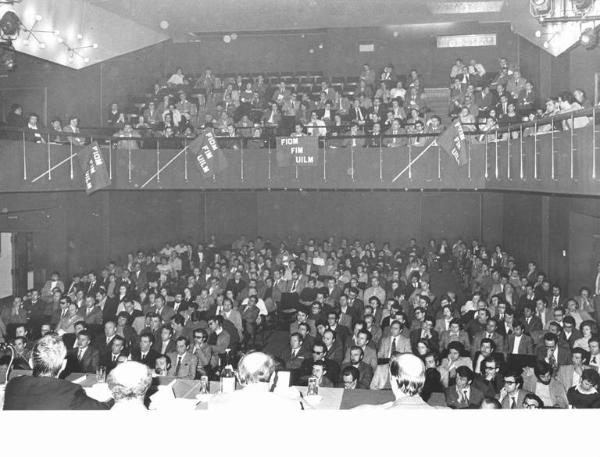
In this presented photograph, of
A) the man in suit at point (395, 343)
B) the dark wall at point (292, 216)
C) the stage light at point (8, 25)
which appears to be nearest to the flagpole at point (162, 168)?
the dark wall at point (292, 216)

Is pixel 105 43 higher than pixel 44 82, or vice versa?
pixel 105 43

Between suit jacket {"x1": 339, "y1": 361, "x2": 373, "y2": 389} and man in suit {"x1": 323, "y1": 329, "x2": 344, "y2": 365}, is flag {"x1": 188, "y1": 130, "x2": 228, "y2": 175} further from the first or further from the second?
suit jacket {"x1": 339, "y1": 361, "x2": 373, "y2": 389}

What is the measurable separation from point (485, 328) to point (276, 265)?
7.99m

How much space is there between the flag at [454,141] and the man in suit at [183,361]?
8.00 metres

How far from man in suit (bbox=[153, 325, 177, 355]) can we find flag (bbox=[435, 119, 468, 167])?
24.8ft

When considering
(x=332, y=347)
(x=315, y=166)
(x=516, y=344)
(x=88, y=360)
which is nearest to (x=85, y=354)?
(x=88, y=360)

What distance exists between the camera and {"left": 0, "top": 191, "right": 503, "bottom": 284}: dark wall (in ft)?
69.7

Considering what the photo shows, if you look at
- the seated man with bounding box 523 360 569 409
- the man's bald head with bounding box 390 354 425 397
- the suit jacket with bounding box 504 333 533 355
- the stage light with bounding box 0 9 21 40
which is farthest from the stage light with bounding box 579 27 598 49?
the stage light with bounding box 0 9 21 40

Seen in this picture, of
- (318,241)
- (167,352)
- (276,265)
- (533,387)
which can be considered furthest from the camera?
(318,241)

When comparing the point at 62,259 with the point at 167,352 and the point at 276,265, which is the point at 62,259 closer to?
the point at 276,265

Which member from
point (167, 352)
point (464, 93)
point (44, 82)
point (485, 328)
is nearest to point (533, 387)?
point (485, 328)

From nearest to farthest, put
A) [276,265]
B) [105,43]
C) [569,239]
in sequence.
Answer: [569,239], [276,265], [105,43]

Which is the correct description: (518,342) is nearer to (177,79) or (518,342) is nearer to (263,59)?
(177,79)

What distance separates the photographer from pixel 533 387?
8234 mm
